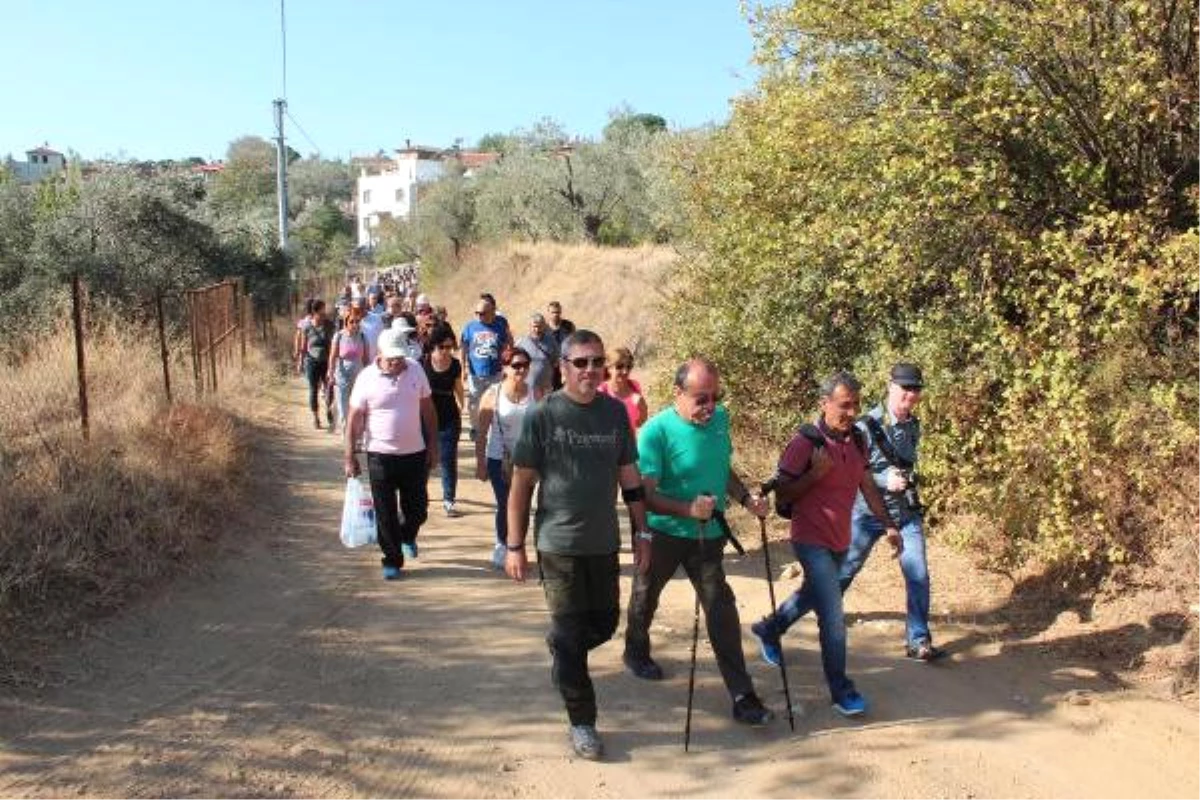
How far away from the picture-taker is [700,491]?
15.5 ft

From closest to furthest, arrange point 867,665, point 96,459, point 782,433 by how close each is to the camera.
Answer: point 867,665, point 96,459, point 782,433

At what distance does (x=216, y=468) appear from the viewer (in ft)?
27.0

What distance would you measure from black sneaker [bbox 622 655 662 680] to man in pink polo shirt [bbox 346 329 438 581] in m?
2.24

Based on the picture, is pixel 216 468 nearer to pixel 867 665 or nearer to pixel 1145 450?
pixel 867 665

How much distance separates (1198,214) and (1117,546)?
2.38 m

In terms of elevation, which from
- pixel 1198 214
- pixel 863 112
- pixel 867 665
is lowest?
pixel 867 665

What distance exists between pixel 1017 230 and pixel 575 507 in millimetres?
4393

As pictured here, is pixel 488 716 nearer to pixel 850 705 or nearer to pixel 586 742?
pixel 586 742

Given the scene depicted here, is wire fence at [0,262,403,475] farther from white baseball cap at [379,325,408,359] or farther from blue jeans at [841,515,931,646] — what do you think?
blue jeans at [841,515,931,646]

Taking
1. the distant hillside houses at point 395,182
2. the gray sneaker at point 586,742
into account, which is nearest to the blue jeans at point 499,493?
the gray sneaker at point 586,742

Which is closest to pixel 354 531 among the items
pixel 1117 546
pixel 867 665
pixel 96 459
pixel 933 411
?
pixel 96 459

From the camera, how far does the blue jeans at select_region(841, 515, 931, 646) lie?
5523 millimetres

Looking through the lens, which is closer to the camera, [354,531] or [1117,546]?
[1117,546]

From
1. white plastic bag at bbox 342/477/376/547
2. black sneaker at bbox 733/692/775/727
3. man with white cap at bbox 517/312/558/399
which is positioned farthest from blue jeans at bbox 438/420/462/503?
black sneaker at bbox 733/692/775/727
